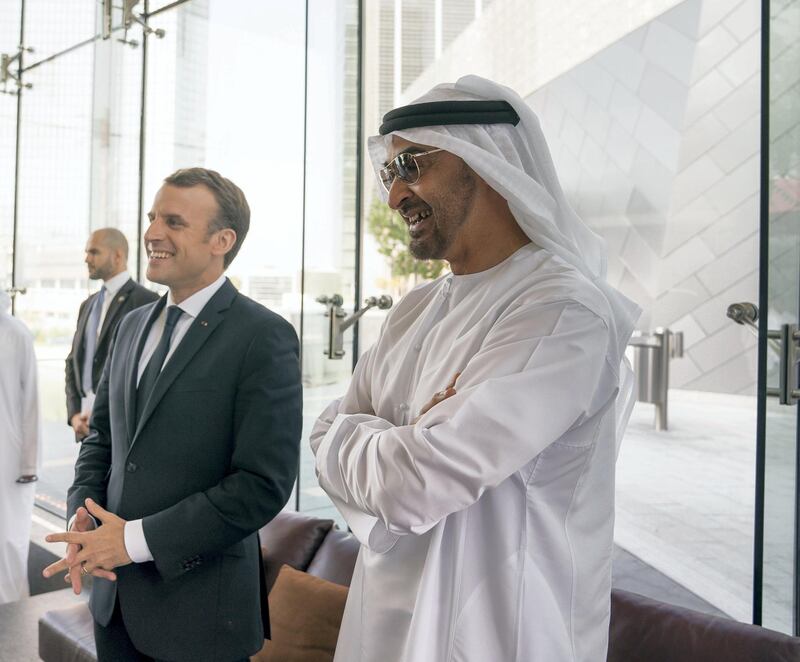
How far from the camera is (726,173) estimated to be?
3.06 m

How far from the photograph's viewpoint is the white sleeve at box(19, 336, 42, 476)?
4.32 metres

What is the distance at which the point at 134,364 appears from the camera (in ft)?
6.27

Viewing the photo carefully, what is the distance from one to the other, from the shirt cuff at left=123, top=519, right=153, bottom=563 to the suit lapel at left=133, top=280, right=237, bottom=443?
0.20 m

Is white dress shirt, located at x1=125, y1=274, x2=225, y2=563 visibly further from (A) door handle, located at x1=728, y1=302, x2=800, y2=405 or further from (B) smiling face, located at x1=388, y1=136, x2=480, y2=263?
(A) door handle, located at x1=728, y1=302, x2=800, y2=405

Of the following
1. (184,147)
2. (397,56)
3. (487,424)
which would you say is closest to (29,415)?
(184,147)

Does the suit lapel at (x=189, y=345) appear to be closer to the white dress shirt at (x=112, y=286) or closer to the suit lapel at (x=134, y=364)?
the suit lapel at (x=134, y=364)

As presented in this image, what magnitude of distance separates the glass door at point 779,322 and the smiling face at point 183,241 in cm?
161

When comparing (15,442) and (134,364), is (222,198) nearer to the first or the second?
(134,364)

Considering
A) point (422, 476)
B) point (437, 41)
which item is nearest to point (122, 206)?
point (437, 41)

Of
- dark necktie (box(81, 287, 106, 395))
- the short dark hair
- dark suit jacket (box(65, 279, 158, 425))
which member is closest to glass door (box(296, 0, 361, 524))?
dark suit jacket (box(65, 279, 158, 425))

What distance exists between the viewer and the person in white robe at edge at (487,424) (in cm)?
126

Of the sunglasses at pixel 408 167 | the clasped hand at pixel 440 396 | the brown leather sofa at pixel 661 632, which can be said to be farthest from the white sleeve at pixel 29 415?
the clasped hand at pixel 440 396

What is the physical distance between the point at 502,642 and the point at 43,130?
644cm

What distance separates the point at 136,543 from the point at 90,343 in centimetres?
313
